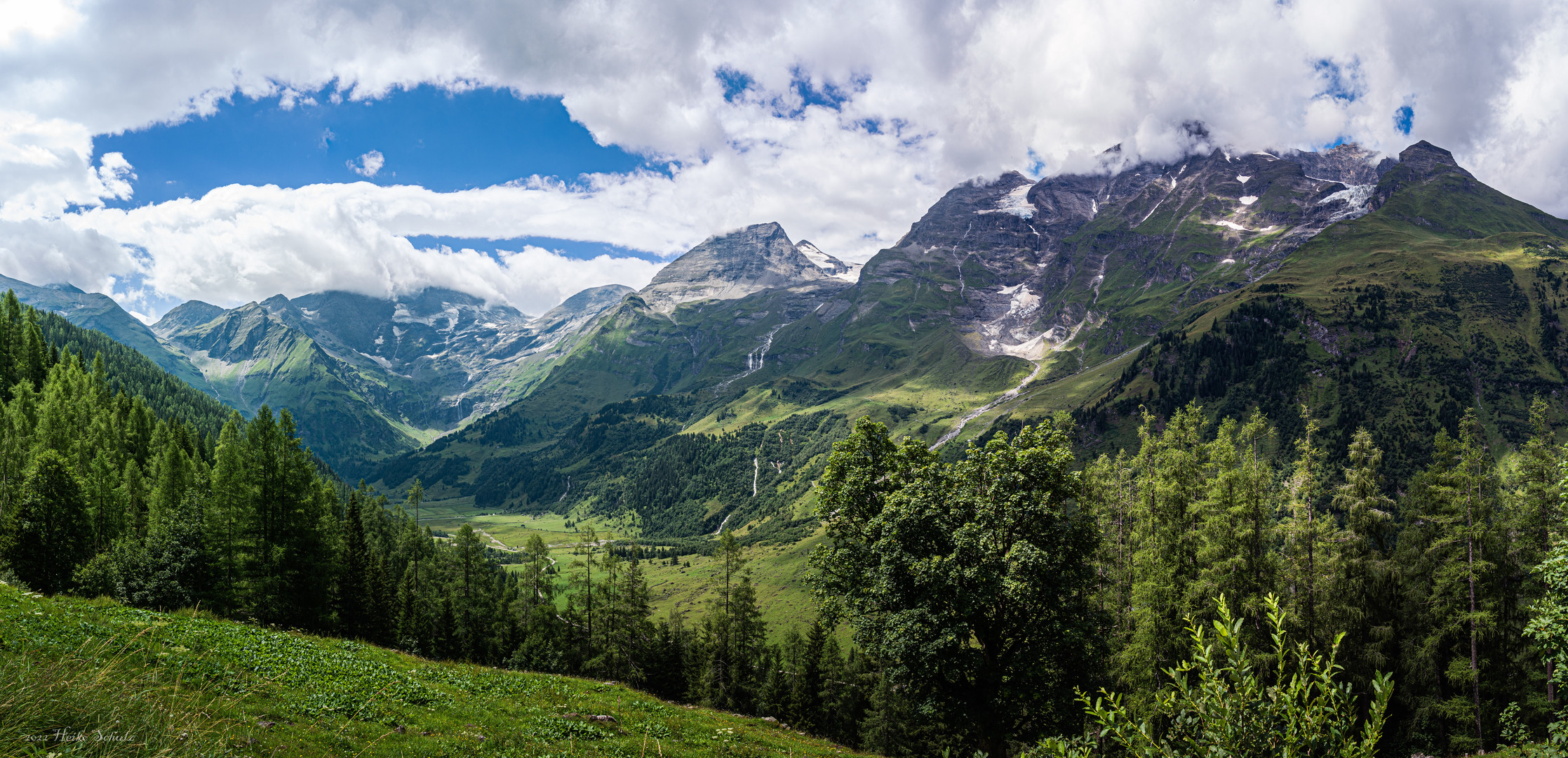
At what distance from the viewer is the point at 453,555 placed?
87.1 metres

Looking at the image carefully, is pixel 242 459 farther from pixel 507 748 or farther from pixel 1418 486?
pixel 1418 486

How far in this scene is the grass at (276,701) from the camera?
858 centimetres

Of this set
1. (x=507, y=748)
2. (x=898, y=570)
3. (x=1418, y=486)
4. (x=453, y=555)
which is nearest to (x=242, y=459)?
(x=453, y=555)

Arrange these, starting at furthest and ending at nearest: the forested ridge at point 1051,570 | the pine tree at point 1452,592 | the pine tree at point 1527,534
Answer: the pine tree at point 1452,592 < the pine tree at point 1527,534 < the forested ridge at point 1051,570

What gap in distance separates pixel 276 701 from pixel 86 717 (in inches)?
513

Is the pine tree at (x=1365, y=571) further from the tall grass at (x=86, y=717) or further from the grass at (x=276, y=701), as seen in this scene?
the tall grass at (x=86, y=717)

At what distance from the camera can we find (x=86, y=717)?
8.45m

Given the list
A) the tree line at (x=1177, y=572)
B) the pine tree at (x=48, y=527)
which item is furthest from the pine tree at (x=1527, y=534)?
the pine tree at (x=48, y=527)

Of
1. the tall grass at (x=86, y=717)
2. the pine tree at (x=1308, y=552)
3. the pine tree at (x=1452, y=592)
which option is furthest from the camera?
the pine tree at (x=1308, y=552)

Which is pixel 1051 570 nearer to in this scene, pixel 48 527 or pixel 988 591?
pixel 988 591

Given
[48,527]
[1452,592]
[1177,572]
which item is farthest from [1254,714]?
[48,527]

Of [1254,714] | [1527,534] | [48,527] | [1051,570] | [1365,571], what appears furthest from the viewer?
[48,527]

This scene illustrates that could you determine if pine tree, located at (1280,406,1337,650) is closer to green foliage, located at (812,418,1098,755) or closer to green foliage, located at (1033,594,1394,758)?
green foliage, located at (812,418,1098,755)

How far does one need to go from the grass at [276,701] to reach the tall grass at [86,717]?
25 millimetres
